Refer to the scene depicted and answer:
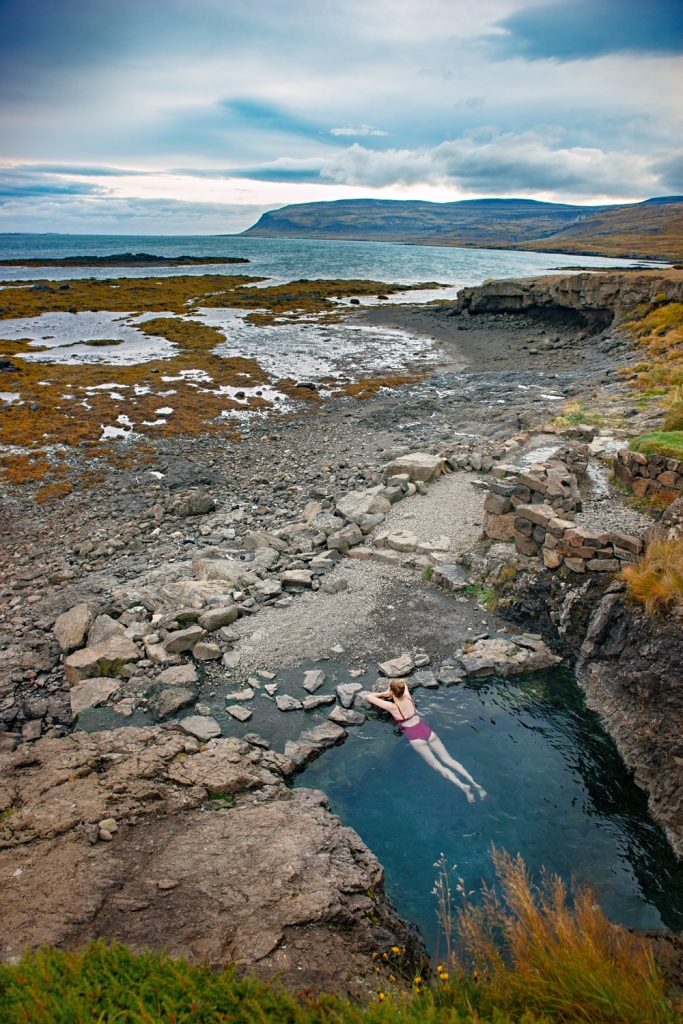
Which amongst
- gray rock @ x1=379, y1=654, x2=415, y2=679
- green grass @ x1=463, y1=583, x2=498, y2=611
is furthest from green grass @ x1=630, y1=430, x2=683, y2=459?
gray rock @ x1=379, y1=654, x2=415, y2=679

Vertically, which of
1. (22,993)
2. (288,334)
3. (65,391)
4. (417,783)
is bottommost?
(417,783)

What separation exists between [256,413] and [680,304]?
2936 cm

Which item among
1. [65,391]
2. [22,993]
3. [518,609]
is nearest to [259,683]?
[518,609]

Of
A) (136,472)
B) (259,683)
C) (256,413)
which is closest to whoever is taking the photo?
(259,683)

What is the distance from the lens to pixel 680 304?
37969mm

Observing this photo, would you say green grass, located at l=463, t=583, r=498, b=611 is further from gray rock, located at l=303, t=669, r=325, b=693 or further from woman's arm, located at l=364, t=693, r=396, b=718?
gray rock, located at l=303, t=669, r=325, b=693

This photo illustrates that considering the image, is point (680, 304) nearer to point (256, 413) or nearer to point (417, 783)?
point (256, 413)

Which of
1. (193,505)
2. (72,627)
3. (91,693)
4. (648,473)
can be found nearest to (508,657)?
(648,473)

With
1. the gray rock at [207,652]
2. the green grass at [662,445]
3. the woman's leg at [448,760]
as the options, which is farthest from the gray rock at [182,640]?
the green grass at [662,445]

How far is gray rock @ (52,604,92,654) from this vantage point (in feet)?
38.8

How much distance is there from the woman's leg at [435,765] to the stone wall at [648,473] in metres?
8.73

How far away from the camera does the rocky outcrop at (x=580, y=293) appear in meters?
41.8

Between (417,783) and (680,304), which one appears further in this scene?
(680,304)

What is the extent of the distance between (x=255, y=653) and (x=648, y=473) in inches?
422
